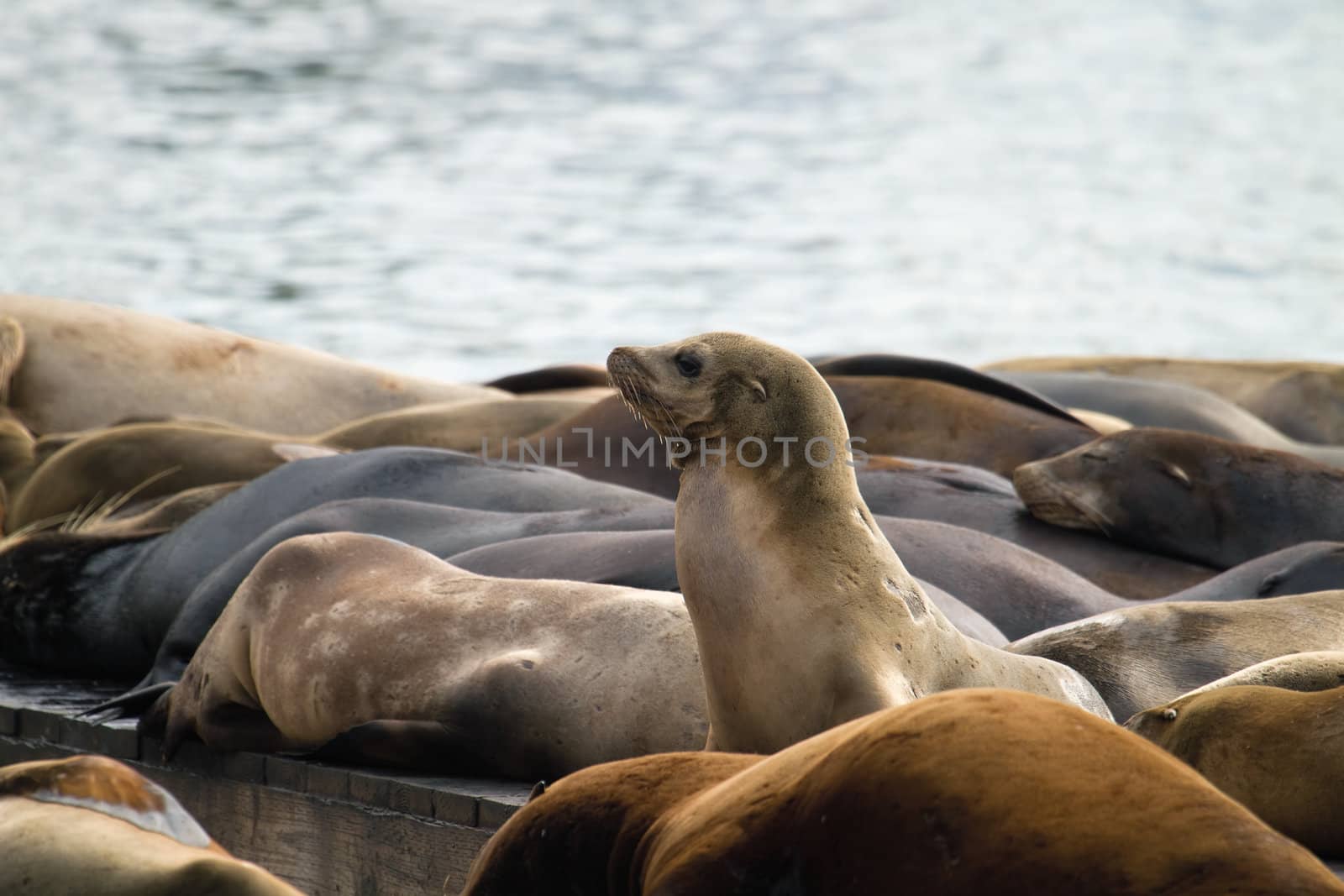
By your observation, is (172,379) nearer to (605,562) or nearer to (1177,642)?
(605,562)

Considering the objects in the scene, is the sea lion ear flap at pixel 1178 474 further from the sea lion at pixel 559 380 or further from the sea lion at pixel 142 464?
the sea lion at pixel 559 380

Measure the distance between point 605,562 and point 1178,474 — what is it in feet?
6.12

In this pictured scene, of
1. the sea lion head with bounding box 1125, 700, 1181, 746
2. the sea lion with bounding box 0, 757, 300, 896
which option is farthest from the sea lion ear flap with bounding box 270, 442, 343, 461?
the sea lion with bounding box 0, 757, 300, 896

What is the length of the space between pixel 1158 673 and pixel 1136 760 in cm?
192

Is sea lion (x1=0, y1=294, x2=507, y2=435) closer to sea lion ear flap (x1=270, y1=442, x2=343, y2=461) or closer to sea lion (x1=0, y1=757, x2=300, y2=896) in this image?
sea lion ear flap (x1=270, y1=442, x2=343, y2=461)

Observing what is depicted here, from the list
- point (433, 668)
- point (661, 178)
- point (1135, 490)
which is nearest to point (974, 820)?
point (433, 668)

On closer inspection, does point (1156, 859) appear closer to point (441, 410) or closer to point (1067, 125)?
point (441, 410)

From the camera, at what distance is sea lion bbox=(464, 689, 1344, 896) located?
1686mm

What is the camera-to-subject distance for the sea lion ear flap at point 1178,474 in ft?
17.0

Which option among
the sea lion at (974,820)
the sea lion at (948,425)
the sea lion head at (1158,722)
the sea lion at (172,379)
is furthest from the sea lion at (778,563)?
the sea lion at (172,379)

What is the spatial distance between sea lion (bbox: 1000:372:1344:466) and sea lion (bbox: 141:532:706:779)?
3516 mm

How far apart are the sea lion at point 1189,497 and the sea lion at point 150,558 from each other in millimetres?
1151

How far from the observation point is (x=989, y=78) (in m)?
32.5

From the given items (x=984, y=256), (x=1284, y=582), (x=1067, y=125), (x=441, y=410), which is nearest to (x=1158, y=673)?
(x=1284, y=582)
